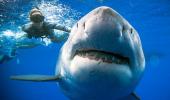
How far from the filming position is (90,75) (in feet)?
10.5

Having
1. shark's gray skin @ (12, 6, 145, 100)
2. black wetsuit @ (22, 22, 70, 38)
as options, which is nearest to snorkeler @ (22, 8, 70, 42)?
black wetsuit @ (22, 22, 70, 38)

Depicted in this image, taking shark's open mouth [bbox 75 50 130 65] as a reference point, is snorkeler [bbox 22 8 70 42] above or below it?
above

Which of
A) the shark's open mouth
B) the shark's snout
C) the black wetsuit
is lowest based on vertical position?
the shark's open mouth

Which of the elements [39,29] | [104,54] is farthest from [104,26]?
[39,29]

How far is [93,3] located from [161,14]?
709 centimetres

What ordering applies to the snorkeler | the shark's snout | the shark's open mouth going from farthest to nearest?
the snorkeler → the shark's open mouth → the shark's snout

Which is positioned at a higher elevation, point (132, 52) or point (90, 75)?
point (132, 52)

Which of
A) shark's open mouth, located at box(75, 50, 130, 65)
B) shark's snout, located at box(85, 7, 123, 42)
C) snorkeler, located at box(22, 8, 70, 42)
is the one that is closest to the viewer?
shark's snout, located at box(85, 7, 123, 42)

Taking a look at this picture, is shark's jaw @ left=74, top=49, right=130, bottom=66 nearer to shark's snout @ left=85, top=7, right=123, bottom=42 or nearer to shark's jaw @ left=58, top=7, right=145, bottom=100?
shark's jaw @ left=58, top=7, right=145, bottom=100

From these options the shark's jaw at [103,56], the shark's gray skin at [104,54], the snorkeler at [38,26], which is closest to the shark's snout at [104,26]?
the shark's gray skin at [104,54]

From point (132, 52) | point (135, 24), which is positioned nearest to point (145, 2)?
point (135, 24)

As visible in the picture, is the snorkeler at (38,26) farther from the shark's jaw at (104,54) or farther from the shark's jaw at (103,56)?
the shark's jaw at (103,56)

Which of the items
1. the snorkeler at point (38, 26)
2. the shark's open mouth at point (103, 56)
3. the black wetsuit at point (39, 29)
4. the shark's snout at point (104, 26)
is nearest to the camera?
the shark's snout at point (104, 26)

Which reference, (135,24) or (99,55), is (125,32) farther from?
(135,24)
